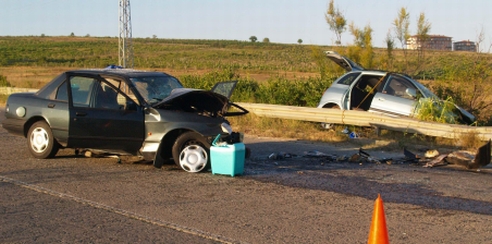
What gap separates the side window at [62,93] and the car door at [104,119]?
0.52ft

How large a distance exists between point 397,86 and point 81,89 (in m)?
7.98

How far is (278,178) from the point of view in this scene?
948cm

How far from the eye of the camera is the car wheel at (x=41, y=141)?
10.6 meters

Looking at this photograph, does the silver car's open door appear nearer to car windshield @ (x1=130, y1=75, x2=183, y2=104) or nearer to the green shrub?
the green shrub

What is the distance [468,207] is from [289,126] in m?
8.02

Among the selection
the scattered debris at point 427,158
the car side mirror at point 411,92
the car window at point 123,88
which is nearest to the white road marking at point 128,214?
the car window at point 123,88

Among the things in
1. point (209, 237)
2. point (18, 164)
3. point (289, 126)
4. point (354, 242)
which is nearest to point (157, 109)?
point (18, 164)

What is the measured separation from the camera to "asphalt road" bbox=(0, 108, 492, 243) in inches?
255

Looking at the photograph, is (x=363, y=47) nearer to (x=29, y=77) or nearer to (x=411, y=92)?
(x=411, y=92)

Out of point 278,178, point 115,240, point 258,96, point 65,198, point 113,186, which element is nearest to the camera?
point 115,240

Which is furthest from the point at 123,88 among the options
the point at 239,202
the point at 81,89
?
the point at 239,202

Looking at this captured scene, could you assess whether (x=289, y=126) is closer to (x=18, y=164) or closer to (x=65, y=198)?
(x=18, y=164)

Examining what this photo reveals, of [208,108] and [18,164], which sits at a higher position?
[208,108]

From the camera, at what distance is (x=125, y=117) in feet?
33.0
